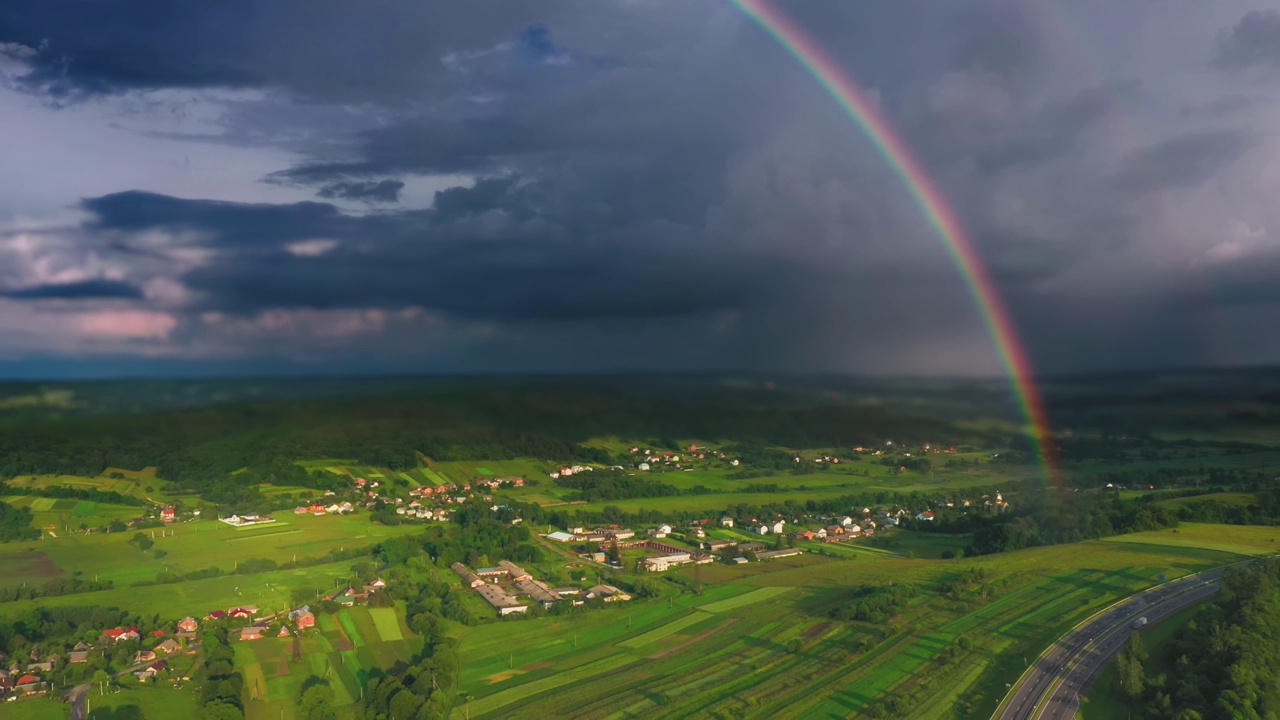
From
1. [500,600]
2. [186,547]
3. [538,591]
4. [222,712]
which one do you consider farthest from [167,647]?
[538,591]

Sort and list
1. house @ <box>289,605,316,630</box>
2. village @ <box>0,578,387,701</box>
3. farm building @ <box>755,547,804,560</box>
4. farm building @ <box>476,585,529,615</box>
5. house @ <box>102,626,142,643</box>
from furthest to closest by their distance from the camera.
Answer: farm building @ <box>755,547,804,560</box>, farm building @ <box>476,585,529,615</box>, house @ <box>289,605,316,630</box>, house @ <box>102,626,142,643</box>, village @ <box>0,578,387,701</box>

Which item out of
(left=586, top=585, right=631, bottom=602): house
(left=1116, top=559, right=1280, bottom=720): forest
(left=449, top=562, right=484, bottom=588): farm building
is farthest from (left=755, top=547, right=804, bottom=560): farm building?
(left=1116, top=559, right=1280, bottom=720): forest

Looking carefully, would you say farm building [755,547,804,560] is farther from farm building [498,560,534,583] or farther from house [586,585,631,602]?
farm building [498,560,534,583]

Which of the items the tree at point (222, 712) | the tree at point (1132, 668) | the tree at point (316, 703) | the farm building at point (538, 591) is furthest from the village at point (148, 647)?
the tree at point (1132, 668)

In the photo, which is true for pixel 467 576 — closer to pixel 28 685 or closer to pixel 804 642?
pixel 28 685

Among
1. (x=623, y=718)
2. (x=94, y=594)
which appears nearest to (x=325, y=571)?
(x=94, y=594)

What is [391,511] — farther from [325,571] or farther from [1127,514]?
[1127,514]

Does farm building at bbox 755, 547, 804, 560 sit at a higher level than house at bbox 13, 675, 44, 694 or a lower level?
lower
